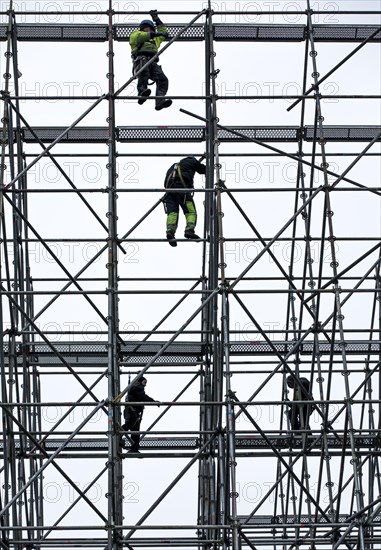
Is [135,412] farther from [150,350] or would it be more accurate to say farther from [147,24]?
[147,24]

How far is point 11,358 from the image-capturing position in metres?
21.9

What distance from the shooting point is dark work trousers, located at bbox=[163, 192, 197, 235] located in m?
21.9

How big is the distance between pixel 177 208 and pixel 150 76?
1939 mm

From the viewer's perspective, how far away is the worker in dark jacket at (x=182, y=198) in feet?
71.8

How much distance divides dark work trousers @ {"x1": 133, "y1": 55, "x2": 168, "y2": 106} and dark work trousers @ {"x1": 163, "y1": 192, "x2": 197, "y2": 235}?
1.47m

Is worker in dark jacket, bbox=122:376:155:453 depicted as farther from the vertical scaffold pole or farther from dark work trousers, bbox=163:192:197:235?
dark work trousers, bbox=163:192:197:235

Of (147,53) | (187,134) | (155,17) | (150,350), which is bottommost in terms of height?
(150,350)

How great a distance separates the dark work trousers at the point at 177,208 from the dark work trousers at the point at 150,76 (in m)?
1.47

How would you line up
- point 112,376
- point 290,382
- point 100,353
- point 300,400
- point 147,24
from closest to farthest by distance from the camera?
point 112,376, point 300,400, point 147,24, point 290,382, point 100,353

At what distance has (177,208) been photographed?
2205 cm

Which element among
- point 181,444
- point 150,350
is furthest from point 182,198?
point 181,444

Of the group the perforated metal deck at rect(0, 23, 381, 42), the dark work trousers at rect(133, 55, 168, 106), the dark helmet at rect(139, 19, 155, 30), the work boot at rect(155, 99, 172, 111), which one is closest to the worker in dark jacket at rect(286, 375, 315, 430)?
the work boot at rect(155, 99, 172, 111)

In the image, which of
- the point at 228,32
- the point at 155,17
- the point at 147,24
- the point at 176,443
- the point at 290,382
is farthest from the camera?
the point at 228,32

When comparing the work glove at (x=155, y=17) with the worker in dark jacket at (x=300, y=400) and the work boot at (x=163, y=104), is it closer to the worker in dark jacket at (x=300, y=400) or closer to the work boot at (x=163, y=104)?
the work boot at (x=163, y=104)
